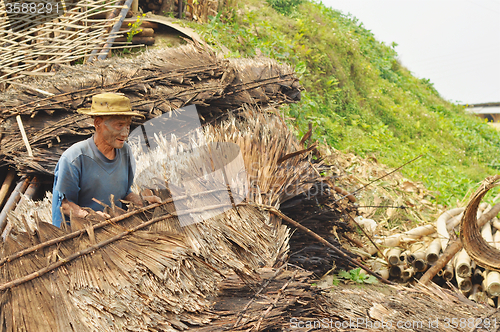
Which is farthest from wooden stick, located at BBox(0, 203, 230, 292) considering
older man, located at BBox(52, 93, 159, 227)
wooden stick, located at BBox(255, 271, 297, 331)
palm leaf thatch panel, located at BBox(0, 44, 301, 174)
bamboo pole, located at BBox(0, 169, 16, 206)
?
bamboo pole, located at BBox(0, 169, 16, 206)

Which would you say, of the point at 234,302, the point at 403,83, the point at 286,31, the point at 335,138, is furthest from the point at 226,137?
the point at 403,83

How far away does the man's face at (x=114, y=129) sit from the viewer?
2.59 metres

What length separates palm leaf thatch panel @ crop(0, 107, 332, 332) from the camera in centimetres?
171

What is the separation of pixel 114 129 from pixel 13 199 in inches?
73.1

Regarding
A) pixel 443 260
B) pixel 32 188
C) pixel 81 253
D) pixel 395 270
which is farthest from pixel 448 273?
pixel 32 188

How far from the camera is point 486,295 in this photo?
4.22 meters

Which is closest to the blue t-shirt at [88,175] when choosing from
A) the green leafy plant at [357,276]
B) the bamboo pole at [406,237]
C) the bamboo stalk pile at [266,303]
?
the bamboo stalk pile at [266,303]

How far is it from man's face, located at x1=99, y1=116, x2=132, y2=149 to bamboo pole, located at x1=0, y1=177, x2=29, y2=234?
1564 millimetres

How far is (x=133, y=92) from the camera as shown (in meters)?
4.29

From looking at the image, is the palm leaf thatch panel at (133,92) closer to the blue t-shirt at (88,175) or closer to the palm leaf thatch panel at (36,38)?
the palm leaf thatch panel at (36,38)

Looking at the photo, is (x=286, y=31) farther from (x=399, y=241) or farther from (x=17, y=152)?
(x=17, y=152)

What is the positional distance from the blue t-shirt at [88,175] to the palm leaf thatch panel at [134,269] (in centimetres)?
35

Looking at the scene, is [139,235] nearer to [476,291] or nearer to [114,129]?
[114,129]

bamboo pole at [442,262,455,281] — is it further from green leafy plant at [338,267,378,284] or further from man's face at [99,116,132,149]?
man's face at [99,116,132,149]
